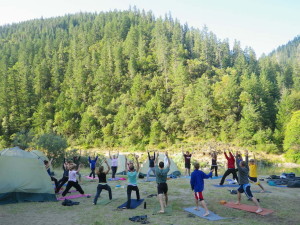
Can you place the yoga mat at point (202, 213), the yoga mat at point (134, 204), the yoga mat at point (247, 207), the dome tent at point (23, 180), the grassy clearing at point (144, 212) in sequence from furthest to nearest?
1. the dome tent at point (23, 180)
2. the yoga mat at point (134, 204)
3. the yoga mat at point (247, 207)
4. the yoga mat at point (202, 213)
5. the grassy clearing at point (144, 212)

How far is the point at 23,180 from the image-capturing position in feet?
35.9

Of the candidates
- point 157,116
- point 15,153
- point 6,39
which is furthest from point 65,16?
point 15,153

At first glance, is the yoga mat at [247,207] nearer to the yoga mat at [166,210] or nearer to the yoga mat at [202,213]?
the yoga mat at [202,213]

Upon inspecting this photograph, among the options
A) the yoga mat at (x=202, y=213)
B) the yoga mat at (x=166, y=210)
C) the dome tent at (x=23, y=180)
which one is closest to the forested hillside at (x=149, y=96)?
the dome tent at (x=23, y=180)

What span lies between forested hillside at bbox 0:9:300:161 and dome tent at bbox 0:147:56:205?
27.6 metres

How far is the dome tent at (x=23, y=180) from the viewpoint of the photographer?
34.9ft

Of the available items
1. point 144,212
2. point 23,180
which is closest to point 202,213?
point 144,212

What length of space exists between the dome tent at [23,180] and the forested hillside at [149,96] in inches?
1085

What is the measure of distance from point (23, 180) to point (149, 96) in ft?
197

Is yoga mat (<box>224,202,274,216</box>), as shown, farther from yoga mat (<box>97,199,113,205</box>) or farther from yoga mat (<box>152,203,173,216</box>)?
yoga mat (<box>97,199,113,205</box>)

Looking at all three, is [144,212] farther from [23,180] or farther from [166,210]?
[23,180]

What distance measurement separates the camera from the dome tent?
1065 cm

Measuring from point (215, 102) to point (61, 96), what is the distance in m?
44.6

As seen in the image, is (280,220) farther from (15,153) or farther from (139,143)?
(139,143)
